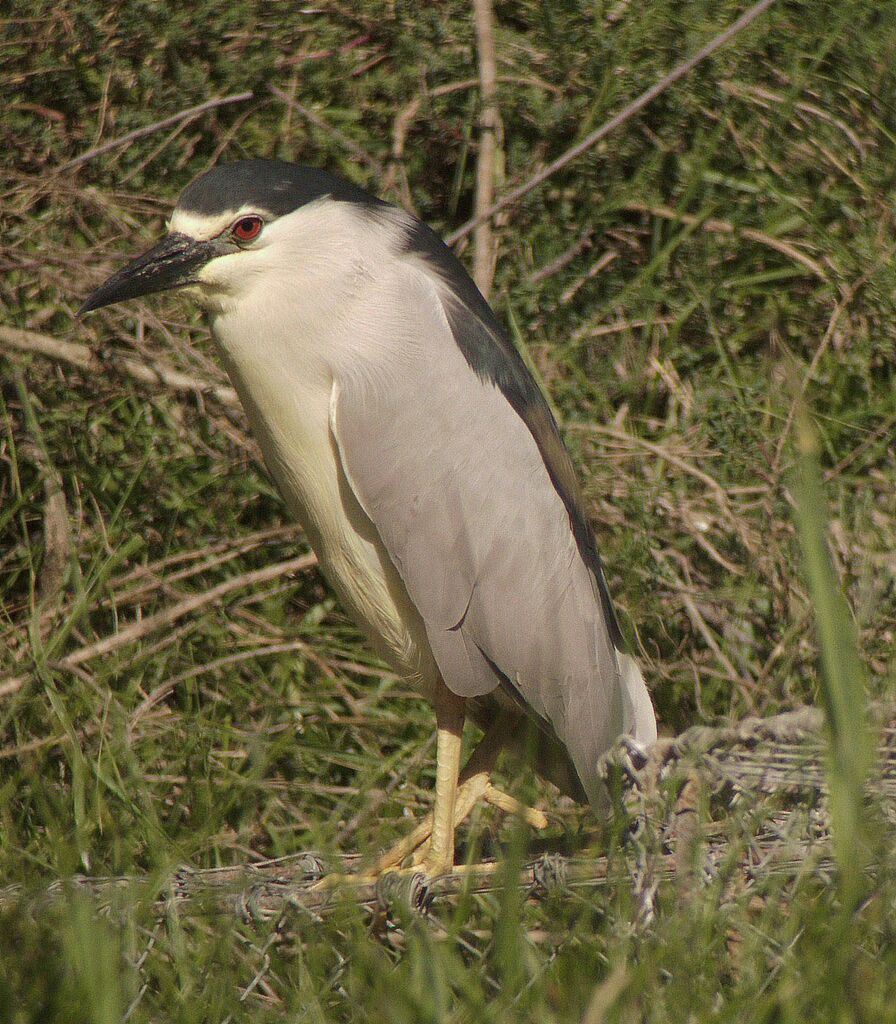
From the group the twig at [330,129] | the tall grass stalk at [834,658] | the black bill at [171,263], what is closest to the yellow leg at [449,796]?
the black bill at [171,263]

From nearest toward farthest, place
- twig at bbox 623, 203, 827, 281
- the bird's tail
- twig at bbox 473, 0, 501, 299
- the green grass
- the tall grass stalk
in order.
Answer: the tall grass stalk < the bird's tail < the green grass < twig at bbox 473, 0, 501, 299 < twig at bbox 623, 203, 827, 281

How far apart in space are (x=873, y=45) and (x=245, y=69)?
1.80 metres

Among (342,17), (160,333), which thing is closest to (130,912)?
(160,333)

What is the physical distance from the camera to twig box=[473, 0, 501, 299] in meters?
3.63

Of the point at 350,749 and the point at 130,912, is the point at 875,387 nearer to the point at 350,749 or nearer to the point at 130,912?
the point at 350,749

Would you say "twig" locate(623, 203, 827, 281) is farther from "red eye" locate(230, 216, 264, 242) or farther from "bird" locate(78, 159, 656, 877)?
"red eye" locate(230, 216, 264, 242)

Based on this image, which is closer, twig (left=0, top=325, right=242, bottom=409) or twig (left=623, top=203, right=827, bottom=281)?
twig (left=0, top=325, right=242, bottom=409)

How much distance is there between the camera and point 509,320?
11.9 feet

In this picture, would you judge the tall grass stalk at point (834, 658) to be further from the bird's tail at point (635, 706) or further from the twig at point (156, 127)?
the twig at point (156, 127)

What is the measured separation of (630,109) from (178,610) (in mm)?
1803

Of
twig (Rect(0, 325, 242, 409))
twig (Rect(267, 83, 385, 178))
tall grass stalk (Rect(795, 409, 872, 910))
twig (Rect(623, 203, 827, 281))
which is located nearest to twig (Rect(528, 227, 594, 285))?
twig (Rect(623, 203, 827, 281))

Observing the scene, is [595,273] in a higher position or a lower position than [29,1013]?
lower

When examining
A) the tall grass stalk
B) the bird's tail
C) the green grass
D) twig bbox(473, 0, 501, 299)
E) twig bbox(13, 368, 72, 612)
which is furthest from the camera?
twig bbox(473, 0, 501, 299)

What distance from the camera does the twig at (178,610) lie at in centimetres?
321
